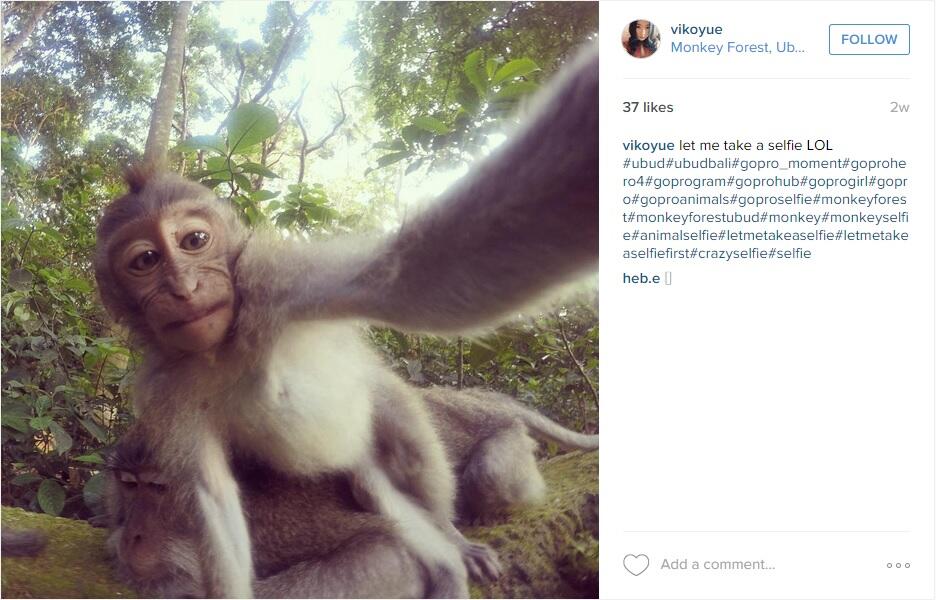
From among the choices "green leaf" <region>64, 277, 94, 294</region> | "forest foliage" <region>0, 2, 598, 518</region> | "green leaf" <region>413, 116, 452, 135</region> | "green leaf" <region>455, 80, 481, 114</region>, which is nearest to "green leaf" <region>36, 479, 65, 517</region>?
"forest foliage" <region>0, 2, 598, 518</region>

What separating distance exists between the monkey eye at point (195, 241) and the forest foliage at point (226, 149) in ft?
1.47

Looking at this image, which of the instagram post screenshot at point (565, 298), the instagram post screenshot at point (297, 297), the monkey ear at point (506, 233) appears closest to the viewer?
the monkey ear at point (506, 233)

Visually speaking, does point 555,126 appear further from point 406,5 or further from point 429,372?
point 429,372

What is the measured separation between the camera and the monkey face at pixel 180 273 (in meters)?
2.06

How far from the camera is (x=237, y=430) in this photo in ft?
7.84

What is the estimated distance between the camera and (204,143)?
2.85 metres

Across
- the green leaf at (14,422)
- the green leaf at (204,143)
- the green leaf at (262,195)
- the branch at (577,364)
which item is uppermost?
the green leaf at (204,143)

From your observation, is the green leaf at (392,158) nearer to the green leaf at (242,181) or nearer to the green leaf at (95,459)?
the green leaf at (242,181)

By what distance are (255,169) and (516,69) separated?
113 centimetres

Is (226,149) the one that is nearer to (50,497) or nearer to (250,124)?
(250,124)

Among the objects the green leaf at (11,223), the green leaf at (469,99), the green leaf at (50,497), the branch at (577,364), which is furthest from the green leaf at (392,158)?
the green leaf at (50,497)

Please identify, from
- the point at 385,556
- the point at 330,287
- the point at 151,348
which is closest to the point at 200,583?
the point at 385,556
